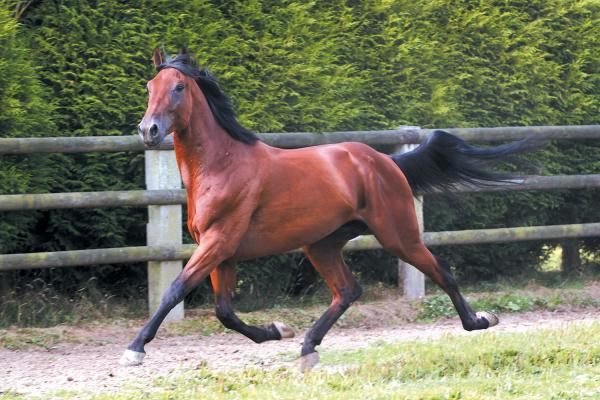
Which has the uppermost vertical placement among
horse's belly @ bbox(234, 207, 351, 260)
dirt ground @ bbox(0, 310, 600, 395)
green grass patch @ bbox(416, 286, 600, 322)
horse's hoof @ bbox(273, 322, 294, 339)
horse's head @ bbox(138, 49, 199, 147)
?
horse's head @ bbox(138, 49, 199, 147)

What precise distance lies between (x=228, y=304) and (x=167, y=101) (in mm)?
1239

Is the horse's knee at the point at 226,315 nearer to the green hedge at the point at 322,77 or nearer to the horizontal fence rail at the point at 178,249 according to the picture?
the horizontal fence rail at the point at 178,249

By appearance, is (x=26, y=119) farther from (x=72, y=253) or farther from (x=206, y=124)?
(x=206, y=124)

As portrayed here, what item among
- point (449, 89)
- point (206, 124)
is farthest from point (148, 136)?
point (449, 89)

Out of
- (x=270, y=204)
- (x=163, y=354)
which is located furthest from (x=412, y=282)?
(x=270, y=204)

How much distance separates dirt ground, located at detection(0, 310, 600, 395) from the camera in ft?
19.3

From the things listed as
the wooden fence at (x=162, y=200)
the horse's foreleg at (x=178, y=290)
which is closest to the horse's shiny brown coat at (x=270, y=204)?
the horse's foreleg at (x=178, y=290)

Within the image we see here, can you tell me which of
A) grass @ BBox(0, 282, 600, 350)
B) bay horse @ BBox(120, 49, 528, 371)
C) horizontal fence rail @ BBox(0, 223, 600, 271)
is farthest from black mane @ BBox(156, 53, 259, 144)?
grass @ BBox(0, 282, 600, 350)

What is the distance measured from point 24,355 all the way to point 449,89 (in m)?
4.27

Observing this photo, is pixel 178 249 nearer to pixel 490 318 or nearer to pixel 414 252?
pixel 414 252

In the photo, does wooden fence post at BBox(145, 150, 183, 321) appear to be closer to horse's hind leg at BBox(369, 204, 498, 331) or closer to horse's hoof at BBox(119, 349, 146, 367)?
horse's hind leg at BBox(369, 204, 498, 331)

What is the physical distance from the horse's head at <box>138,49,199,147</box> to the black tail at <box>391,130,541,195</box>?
1.61 metres

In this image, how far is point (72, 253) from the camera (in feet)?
23.8

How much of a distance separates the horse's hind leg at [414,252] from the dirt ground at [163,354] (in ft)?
1.62
